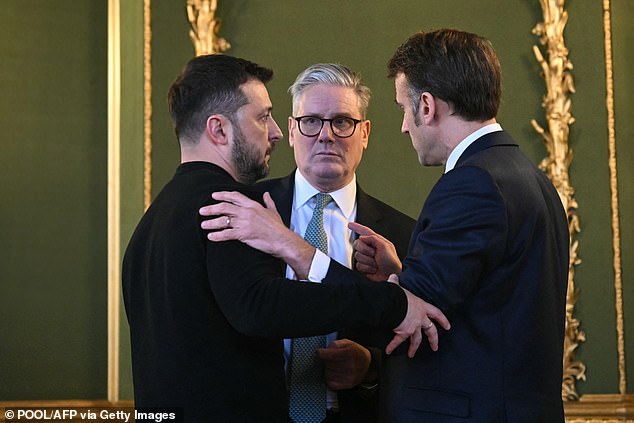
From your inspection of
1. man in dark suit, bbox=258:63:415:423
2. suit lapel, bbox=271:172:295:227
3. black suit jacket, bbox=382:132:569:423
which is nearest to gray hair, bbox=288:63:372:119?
man in dark suit, bbox=258:63:415:423

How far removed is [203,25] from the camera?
440cm

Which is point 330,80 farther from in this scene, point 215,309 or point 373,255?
point 215,309

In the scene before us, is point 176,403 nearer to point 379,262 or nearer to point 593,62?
point 379,262

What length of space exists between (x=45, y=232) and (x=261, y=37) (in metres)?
1.46

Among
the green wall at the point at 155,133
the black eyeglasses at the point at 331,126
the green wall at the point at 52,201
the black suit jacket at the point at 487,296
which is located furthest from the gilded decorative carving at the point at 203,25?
the black suit jacket at the point at 487,296

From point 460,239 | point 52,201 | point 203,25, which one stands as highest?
point 203,25

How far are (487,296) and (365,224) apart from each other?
926 mm

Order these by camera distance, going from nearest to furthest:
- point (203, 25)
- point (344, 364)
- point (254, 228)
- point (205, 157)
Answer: point (254, 228)
point (205, 157)
point (344, 364)
point (203, 25)

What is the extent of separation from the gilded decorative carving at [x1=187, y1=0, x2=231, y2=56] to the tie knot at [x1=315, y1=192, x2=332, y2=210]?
4.90ft

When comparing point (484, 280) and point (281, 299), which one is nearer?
point (281, 299)

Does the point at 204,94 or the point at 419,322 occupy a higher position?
the point at 204,94

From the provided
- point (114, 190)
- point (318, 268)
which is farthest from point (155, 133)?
point (318, 268)

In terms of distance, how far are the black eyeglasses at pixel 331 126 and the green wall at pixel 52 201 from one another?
1484 millimetres

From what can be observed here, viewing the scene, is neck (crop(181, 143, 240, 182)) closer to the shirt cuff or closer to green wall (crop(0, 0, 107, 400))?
the shirt cuff
